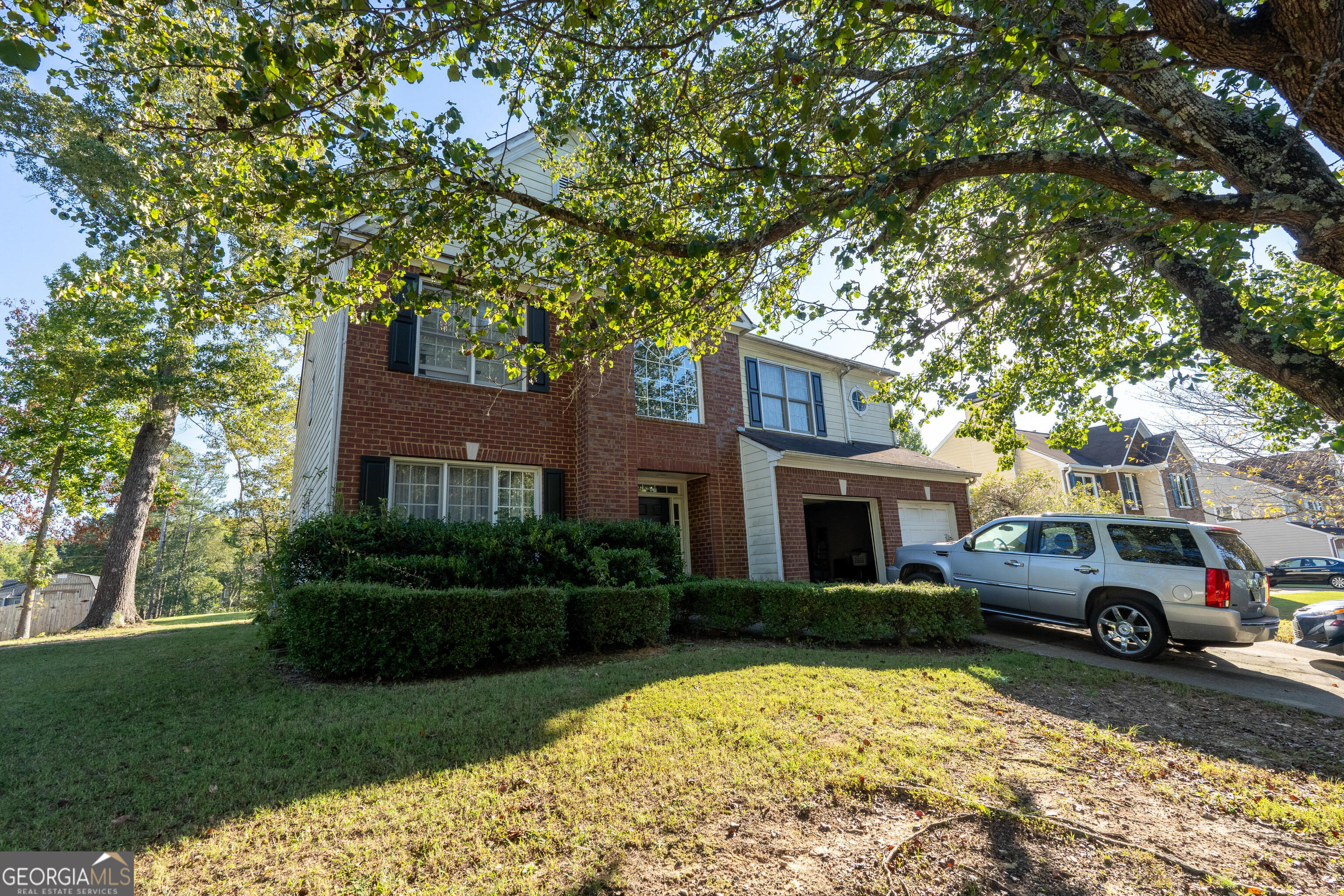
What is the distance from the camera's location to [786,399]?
14539 millimetres

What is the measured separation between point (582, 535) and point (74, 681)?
5.94 m

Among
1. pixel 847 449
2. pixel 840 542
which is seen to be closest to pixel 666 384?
pixel 847 449

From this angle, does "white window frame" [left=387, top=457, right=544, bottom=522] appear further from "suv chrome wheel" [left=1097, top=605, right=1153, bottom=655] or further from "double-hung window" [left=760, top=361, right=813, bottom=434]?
Answer: "suv chrome wheel" [left=1097, top=605, right=1153, bottom=655]

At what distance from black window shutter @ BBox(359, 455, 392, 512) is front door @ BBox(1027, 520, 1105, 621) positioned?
9599 mm

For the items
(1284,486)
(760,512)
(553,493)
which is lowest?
(760,512)

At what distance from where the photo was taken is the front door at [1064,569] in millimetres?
7680

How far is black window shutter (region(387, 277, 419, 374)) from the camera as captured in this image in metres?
8.90

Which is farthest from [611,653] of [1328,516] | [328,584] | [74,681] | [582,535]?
[1328,516]

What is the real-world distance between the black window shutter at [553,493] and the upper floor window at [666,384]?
2.09 meters

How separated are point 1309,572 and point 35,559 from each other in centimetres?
4375

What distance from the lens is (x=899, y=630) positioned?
25.3 feet

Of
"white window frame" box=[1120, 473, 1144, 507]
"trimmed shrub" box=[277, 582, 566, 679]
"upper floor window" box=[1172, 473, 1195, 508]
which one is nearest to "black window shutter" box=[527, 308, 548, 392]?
"trimmed shrub" box=[277, 582, 566, 679]

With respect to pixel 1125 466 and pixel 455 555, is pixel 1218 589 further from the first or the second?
pixel 1125 466

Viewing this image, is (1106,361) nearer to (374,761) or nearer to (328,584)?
(374,761)
